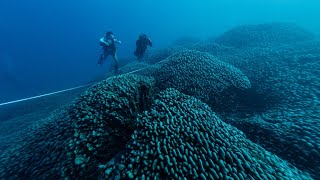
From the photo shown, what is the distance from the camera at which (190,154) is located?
331 centimetres

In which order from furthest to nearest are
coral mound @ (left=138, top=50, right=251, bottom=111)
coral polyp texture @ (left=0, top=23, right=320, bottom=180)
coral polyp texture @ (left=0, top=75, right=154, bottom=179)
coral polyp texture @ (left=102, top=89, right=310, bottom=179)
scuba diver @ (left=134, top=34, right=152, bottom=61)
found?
scuba diver @ (left=134, top=34, right=152, bottom=61), coral mound @ (left=138, top=50, right=251, bottom=111), coral polyp texture @ (left=0, top=75, right=154, bottom=179), coral polyp texture @ (left=0, top=23, right=320, bottom=180), coral polyp texture @ (left=102, top=89, right=310, bottom=179)

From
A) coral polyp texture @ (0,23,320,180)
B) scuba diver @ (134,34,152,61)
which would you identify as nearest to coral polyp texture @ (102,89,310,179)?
coral polyp texture @ (0,23,320,180)

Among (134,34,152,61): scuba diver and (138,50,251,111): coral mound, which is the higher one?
(134,34,152,61): scuba diver

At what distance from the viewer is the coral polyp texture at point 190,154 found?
122 inches

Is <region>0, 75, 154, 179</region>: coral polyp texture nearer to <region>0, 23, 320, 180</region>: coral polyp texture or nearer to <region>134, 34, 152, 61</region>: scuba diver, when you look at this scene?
<region>0, 23, 320, 180</region>: coral polyp texture

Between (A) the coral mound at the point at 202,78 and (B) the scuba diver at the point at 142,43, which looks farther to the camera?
(B) the scuba diver at the point at 142,43

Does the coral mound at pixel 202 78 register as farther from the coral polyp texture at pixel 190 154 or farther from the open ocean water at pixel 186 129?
the coral polyp texture at pixel 190 154

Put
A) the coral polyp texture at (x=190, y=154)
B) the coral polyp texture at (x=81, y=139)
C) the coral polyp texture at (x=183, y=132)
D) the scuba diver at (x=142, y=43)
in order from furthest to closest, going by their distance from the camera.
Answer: the scuba diver at (x=142, y=43) → the coral polyp texture at (x=81, y=139) → the coral polyp texture at (x=183, y=132) → the coral polyp texture at (x=190, y=154)

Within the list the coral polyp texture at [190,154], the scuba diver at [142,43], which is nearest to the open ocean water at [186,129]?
the coral polyp texture at [190,154]

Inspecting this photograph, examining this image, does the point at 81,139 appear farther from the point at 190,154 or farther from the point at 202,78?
the point at 202,78

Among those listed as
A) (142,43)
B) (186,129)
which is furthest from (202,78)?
(142,43)

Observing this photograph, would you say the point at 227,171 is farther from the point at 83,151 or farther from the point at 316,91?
the point at 316,91

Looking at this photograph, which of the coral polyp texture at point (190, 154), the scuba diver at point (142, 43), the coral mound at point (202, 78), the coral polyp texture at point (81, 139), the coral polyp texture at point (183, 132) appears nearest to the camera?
the coral polyp texture at point (190, 154)

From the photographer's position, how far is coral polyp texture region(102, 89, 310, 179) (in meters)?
3.09
